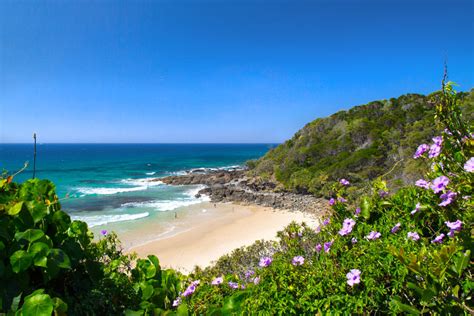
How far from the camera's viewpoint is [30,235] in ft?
4.21

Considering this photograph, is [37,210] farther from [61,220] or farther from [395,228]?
[395,228]

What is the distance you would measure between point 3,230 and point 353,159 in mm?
28380

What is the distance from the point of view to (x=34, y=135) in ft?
6.79

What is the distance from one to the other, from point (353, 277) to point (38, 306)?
1.58 meters

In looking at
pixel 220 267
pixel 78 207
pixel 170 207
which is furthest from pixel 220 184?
pixel 220 267

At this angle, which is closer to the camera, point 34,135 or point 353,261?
point 353,261

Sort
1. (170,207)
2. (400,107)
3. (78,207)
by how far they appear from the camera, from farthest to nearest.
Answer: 1. (400,107)
2. (78,207)
3. (170,207)

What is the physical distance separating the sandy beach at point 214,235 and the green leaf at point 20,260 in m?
9.18

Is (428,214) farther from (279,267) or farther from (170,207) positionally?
(170,207)

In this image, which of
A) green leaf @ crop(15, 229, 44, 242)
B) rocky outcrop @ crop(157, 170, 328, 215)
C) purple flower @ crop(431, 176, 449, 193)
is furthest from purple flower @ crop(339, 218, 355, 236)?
rocky outcrop @ crop(157, 170, 328, 215)

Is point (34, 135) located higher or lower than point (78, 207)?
higher

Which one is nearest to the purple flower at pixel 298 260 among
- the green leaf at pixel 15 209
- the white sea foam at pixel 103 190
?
the green leaf at pixel 15 209

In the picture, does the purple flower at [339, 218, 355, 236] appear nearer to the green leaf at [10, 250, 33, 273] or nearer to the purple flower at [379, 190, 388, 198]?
the purple flower at [379, 190, 388, 198]

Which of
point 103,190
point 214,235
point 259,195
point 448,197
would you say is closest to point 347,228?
point 448,197
